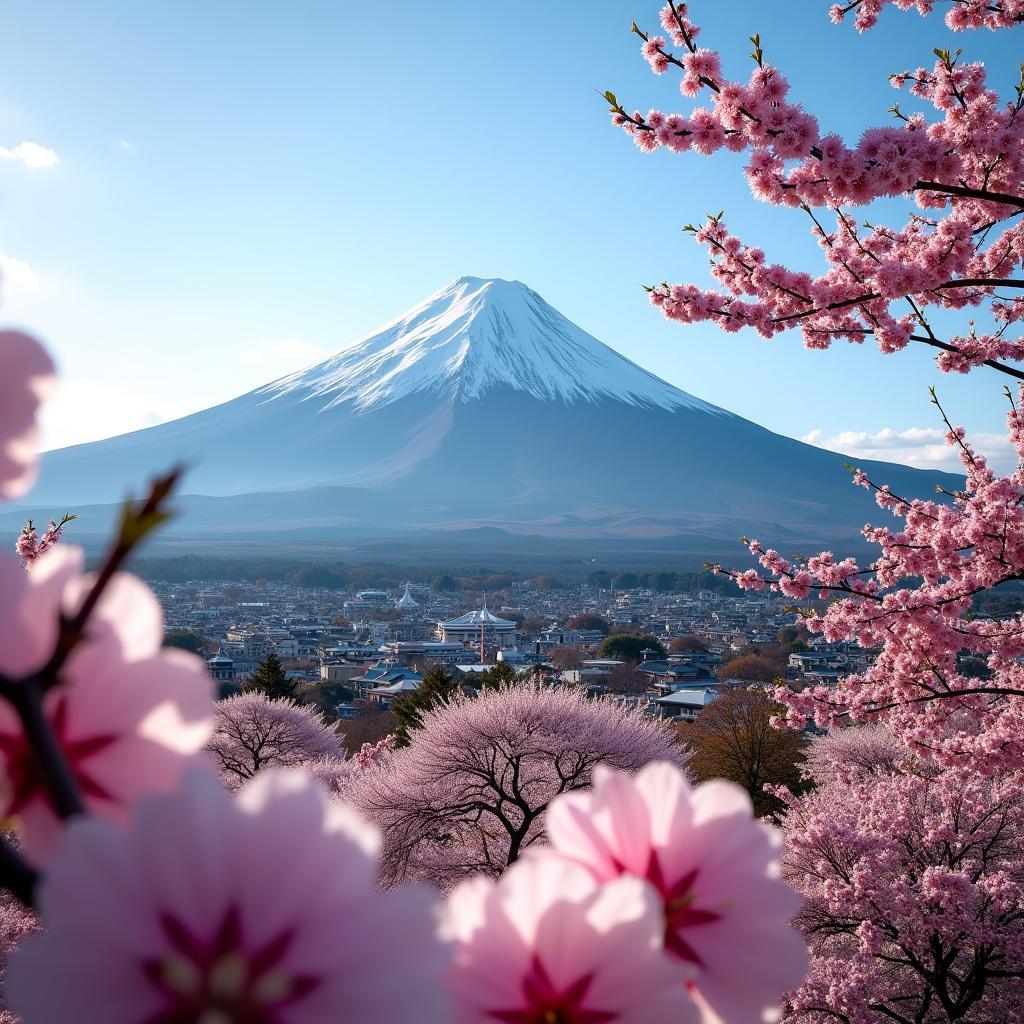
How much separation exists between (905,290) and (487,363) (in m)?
126

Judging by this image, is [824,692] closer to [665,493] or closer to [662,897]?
[662,897]

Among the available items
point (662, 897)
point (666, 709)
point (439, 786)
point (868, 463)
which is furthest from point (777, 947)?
point (868, 463)

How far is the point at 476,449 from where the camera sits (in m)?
126

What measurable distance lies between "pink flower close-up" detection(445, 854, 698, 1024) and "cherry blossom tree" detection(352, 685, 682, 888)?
399 inches

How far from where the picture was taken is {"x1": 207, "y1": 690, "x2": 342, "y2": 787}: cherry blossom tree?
15.0 metres

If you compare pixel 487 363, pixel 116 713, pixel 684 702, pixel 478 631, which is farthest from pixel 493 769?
pixel 487 363

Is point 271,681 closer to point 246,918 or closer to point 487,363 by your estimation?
point 246,918

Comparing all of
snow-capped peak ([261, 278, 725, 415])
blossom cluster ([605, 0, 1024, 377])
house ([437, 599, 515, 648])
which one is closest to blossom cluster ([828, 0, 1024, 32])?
blossom cluster ([605, 0, 1024, 377])

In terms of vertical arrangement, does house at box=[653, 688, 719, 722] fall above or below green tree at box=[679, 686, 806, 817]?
below

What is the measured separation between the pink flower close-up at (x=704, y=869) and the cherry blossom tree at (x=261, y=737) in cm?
1521

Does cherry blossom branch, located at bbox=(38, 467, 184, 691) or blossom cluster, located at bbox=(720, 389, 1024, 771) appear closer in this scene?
cherry blossom branch, located at bbox=(38, 467, 184, 691)

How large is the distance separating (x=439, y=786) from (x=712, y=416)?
126463 mm

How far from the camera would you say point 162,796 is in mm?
331

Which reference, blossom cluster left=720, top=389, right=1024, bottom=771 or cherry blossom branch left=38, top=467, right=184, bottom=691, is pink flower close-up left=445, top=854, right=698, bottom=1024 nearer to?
cherry blossom branch left=38, top=467, right=184, bottom=691
